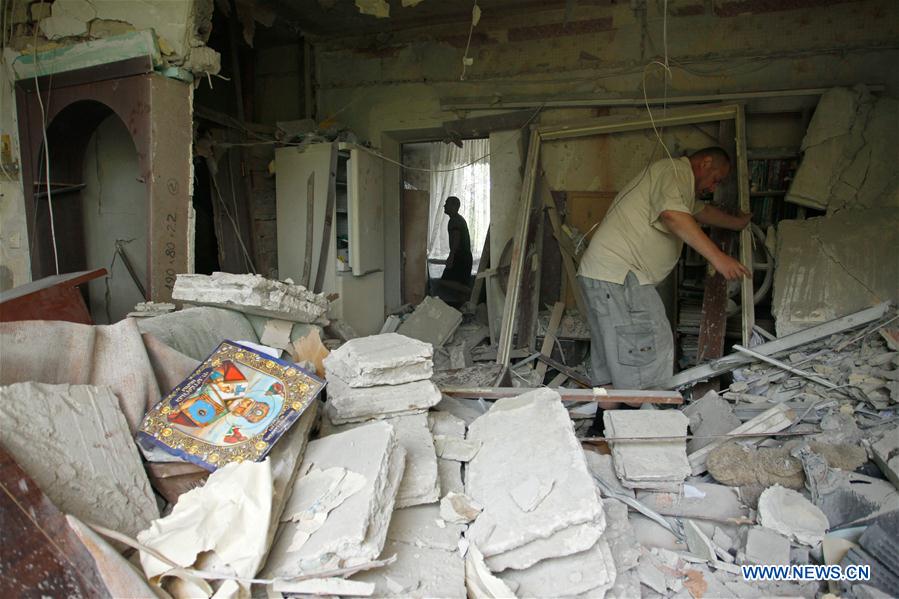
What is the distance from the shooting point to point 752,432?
2.66 metres

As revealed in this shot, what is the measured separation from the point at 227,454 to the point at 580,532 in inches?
48.8

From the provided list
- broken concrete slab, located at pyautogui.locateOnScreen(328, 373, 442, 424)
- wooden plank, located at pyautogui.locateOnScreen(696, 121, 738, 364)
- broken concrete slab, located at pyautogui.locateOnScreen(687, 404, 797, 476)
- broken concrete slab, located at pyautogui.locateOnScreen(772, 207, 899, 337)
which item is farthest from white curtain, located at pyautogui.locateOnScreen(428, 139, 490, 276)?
broken concrete slab, located at pyautogui.locateOnScreen(328, 373, 442, 424)

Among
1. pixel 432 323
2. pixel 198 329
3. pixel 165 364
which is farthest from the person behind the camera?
pixel 432 323

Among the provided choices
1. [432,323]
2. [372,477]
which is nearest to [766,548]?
[372,477]

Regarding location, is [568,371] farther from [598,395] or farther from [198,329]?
[198,329]

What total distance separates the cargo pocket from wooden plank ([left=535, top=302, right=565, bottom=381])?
1207mm

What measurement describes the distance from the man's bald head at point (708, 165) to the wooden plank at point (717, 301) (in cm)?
75

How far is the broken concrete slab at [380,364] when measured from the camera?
233cm

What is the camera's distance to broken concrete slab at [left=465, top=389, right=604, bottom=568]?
1669mm

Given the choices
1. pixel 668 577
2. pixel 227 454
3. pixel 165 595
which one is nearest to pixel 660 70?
pixel 668 577

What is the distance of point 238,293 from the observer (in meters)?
2.75

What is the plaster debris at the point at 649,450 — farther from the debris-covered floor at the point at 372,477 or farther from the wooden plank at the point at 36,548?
the wooden plank at the point at 36,548

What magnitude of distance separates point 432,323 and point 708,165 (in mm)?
3108

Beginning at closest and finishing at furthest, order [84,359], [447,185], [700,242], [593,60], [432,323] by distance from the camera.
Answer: [84,359], [700,242], [593,60], [432,323], [447,185]
